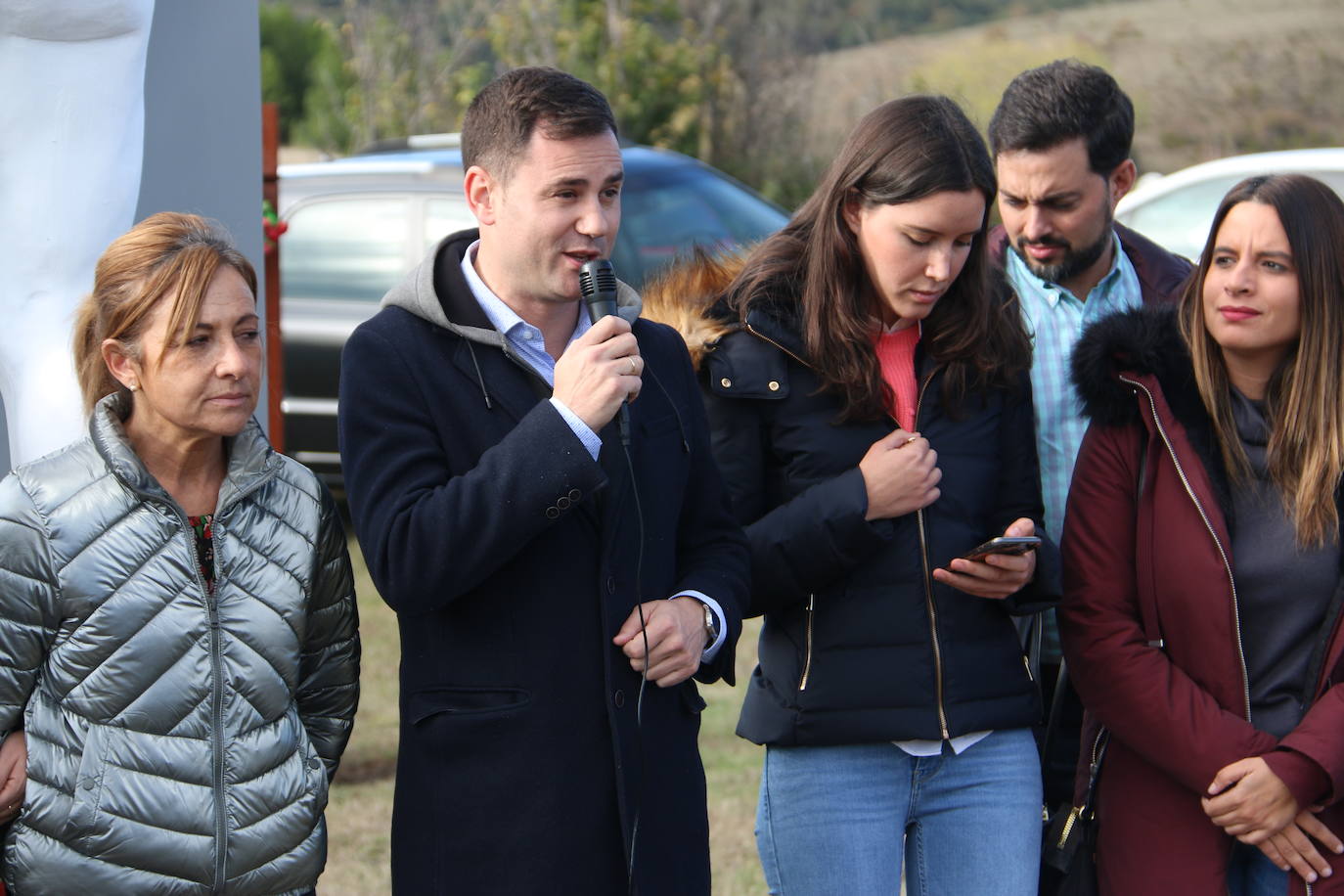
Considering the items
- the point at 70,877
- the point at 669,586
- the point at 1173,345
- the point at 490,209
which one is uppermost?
the point at 490,209

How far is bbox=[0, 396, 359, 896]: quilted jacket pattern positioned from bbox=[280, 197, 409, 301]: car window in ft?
20.1

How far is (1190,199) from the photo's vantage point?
8.74 m

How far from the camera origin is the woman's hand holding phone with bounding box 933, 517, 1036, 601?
8.57 ft

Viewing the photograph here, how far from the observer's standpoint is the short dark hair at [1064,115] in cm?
325

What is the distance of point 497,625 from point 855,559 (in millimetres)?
683

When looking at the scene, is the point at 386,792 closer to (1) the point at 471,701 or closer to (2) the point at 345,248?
(1) the point at 471,701

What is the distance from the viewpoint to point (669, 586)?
248 centimetres

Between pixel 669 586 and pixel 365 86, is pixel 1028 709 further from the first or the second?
pixel 365 86

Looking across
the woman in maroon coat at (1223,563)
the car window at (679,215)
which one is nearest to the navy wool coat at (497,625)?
the woman in maroon coat at (1223,563)

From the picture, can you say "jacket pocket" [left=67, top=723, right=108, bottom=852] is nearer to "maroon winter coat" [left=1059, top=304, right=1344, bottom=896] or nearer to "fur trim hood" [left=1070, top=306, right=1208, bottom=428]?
"maroon winter coat" [left=1059, top=304, right=1344, bottom=896]

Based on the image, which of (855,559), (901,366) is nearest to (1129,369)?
(901,366)

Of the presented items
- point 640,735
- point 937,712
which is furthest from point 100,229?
point 937,712

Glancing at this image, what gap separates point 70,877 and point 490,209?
118 centimetres

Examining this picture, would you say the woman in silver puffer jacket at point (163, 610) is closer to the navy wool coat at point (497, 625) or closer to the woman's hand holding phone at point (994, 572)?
the navy wool coat at point (497, 625)
